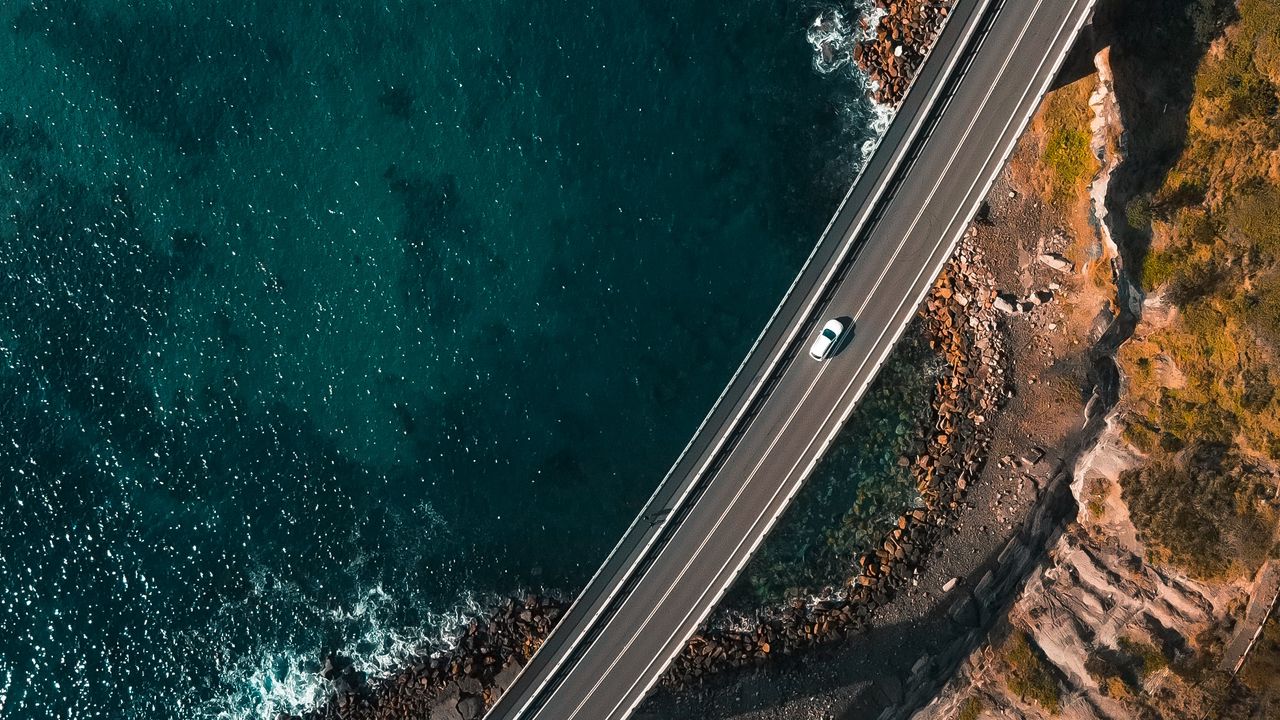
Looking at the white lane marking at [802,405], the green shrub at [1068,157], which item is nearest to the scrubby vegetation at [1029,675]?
the white lane marking at [802,405]

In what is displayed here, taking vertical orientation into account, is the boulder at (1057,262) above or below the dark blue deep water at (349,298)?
above

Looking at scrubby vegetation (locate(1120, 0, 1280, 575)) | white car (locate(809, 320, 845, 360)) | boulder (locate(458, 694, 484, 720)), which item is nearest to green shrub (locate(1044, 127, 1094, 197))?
scrubby vegetation (locate(1120, 0, 1280, 575))

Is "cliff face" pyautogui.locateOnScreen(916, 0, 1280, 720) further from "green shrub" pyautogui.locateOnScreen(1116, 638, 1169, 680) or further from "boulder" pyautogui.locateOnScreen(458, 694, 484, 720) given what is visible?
"boulder" pyautogui.locateOnScreen(458, 694, 484, 720)

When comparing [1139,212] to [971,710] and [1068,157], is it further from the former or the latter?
[971,710]

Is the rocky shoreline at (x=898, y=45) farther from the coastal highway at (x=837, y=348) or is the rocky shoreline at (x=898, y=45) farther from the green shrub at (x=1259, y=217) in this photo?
the green shrub at (x=1259, y=217)

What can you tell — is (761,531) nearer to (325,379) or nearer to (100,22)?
(325,379)

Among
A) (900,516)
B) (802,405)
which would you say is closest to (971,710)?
(900,516)
